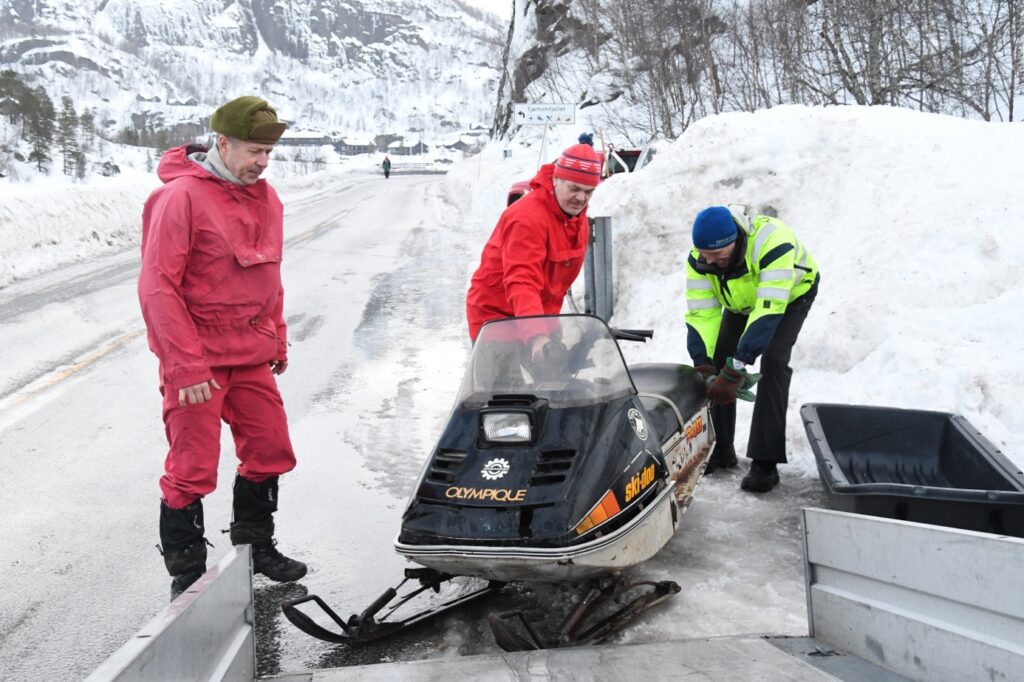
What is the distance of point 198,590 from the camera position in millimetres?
2732

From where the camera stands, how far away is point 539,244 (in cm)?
458

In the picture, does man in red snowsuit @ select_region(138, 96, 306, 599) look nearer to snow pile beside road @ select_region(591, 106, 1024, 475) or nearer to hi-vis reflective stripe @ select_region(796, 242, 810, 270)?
hi-vis reflective stripe @ select_region(796, 242, 810, 270)

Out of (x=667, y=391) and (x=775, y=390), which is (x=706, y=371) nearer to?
(x=775, y=390)

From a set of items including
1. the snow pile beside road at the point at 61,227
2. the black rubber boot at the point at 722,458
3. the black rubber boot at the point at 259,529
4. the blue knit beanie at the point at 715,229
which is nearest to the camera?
the black rubber boot at the point at 259,529

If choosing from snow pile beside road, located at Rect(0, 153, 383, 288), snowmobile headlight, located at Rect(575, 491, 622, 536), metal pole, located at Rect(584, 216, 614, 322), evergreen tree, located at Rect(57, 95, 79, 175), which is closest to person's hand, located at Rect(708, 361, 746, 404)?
snowmobile headlight, located at Rect(575, 491, 622, 536)

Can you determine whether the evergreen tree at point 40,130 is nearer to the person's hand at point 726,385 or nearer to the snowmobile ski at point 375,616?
the person's hand at point 726,385

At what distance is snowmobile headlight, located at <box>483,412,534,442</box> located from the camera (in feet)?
12.1

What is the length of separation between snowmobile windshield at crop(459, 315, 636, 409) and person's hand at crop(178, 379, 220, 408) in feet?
3.53

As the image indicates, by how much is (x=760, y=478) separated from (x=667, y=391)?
1165mm

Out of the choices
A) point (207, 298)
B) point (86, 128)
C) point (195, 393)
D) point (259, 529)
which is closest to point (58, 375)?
point (259, 529)

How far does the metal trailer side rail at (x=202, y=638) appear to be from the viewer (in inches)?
87.5

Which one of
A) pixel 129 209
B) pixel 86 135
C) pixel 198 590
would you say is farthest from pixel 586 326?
pixel 86 135

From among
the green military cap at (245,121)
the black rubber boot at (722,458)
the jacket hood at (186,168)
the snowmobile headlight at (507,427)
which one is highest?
the green military cap at (245,121)

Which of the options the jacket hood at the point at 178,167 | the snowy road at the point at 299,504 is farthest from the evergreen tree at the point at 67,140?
the jacket hood at the point at 178,167
